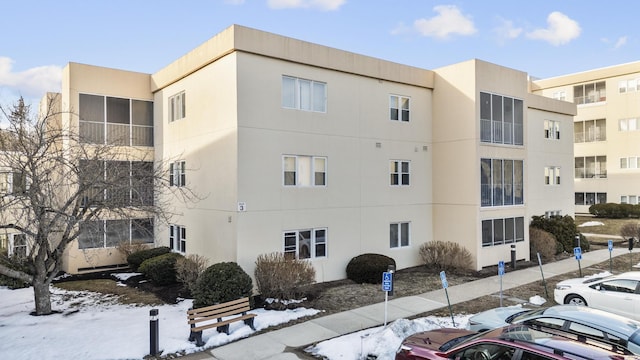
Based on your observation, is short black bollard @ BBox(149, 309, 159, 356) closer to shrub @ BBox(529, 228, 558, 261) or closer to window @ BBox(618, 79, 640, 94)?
shrub @ BBox(529, 228, 558, 261)

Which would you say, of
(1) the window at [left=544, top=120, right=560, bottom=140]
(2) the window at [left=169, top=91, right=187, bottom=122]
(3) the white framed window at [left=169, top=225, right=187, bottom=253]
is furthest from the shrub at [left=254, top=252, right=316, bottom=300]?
(1) the window at [left=544, top=120, right=560, bottom=140]

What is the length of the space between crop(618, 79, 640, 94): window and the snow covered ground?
32813 mm

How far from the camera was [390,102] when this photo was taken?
17719 mm

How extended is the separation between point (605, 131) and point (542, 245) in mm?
24635

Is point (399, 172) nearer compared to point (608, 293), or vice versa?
point (608, 293)

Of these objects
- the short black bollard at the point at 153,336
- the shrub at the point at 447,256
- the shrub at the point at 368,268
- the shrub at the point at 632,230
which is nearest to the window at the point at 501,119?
the shrub at the point at 447,256

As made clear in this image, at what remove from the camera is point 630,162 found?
36.9 metres

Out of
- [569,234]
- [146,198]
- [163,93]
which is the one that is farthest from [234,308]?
[569,234]

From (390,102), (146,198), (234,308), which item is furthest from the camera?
(390,102)

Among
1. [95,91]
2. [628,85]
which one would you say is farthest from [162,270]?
[628,85]

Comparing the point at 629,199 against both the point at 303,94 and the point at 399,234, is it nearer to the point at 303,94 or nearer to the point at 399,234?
the point at 399,234

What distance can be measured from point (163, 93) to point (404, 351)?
16.1 metres

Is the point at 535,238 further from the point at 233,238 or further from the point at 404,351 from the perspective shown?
the point at 404,351

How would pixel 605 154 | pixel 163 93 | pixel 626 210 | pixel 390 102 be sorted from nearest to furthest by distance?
pixel 390 102
pixel 163 93
pixel 626 210
pixel 605 154
